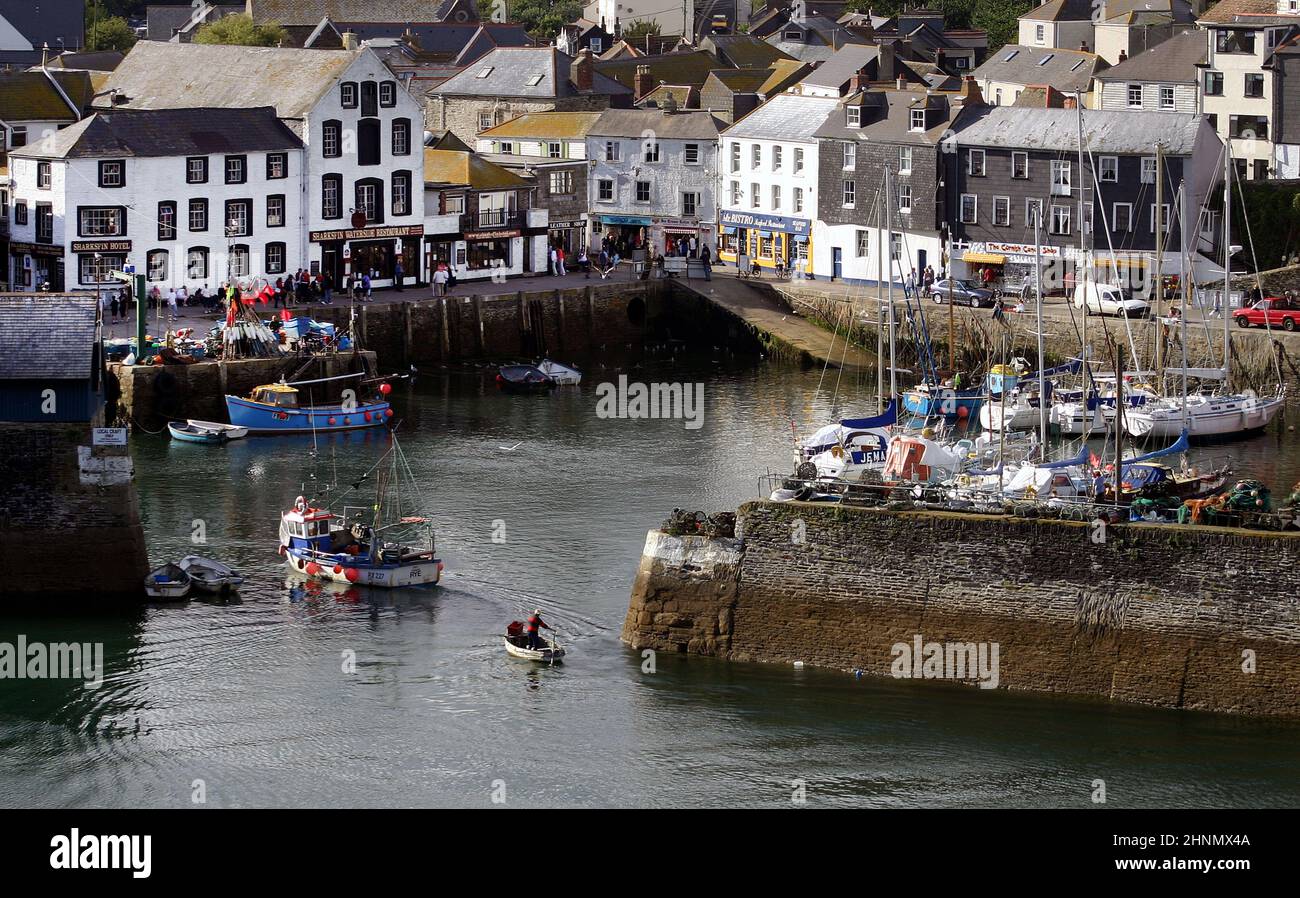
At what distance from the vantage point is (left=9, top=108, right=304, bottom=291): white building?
269 ft

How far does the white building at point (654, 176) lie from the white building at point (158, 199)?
16112 mm

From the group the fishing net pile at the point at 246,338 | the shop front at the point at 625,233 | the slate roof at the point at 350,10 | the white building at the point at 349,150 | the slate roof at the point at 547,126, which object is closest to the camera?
the fishing net pile at the point at 246,338

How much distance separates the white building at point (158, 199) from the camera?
81.9 metres

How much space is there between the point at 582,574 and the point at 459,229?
1505 inches

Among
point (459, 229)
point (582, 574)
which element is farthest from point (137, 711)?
point (459, 229)

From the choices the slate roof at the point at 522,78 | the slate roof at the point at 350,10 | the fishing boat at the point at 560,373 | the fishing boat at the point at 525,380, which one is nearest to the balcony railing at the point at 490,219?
the fishing boat at the point at 560,373

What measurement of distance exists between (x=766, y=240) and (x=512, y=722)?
52.1 m

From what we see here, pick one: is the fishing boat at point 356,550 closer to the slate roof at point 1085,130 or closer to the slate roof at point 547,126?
the slate roof at point 1085,130

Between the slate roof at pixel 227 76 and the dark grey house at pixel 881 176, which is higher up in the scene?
the slate roof at pixel 227 76

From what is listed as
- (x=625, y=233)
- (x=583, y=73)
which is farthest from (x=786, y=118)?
(x=583, y=73)

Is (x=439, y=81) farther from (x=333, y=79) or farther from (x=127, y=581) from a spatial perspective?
(x=127, y=581)

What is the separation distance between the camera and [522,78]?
359ft

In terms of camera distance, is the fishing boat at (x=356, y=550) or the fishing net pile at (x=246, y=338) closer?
the fishing boat at (x=356, y=550)

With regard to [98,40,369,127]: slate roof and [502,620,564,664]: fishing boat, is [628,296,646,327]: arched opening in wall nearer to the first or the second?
[98,40,369,127]: slate roof
